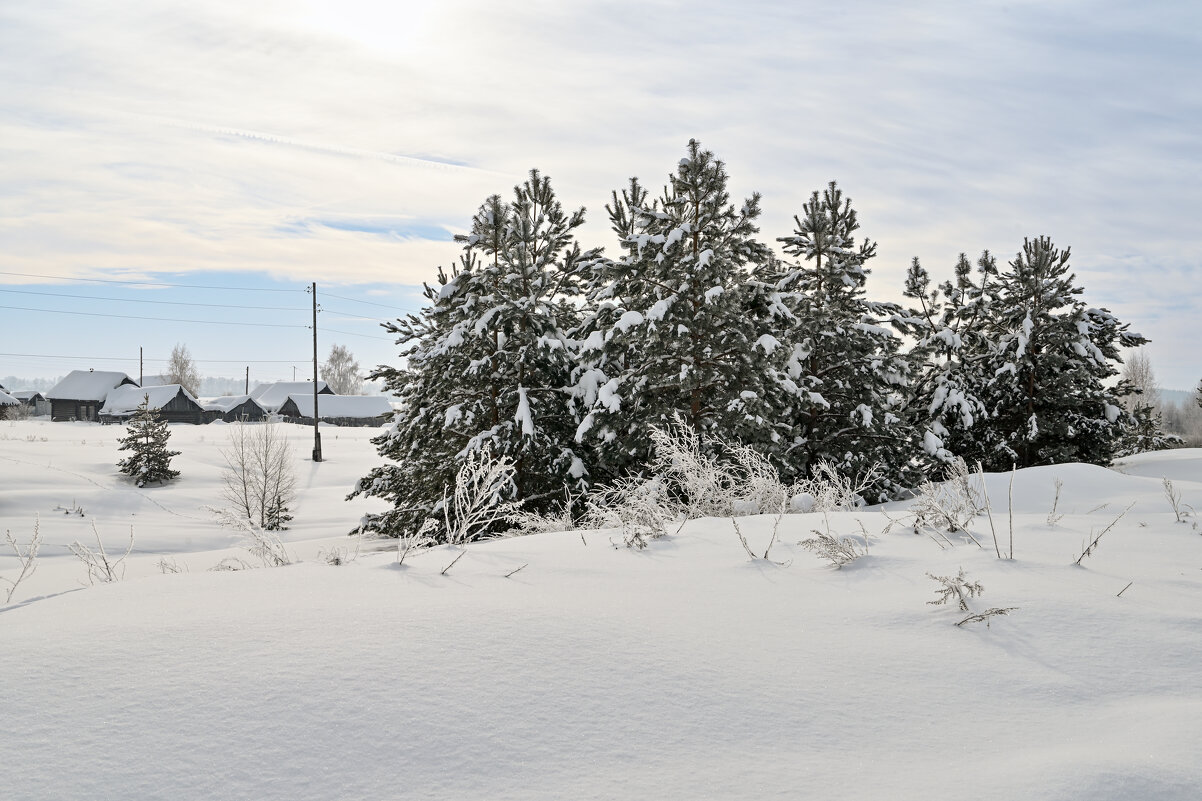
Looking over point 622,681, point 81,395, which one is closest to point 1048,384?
point 622,681

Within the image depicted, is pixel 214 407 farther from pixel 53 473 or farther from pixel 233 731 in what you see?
pixel 233 731

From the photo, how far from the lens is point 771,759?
6.72ft

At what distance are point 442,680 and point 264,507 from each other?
963 inches

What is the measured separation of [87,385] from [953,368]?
7482 cm

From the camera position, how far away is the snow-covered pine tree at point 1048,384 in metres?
19.7

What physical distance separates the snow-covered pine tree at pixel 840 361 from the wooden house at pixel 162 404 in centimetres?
6279

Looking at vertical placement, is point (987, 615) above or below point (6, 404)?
below

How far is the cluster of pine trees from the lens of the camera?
1361cm

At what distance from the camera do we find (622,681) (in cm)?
247

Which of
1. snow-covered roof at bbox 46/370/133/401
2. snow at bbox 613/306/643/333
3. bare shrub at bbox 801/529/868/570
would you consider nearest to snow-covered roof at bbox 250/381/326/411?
snow-covered roof at bbox 46/370/133/401

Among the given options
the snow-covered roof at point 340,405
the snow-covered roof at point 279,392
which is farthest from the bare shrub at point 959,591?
the snow-covered roof at point 279,392

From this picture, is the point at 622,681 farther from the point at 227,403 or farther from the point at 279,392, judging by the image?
the point at 279,392

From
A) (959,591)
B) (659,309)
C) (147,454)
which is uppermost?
(659,309)

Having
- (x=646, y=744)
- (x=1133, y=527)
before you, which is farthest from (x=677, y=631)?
(x=1133, y=527)
